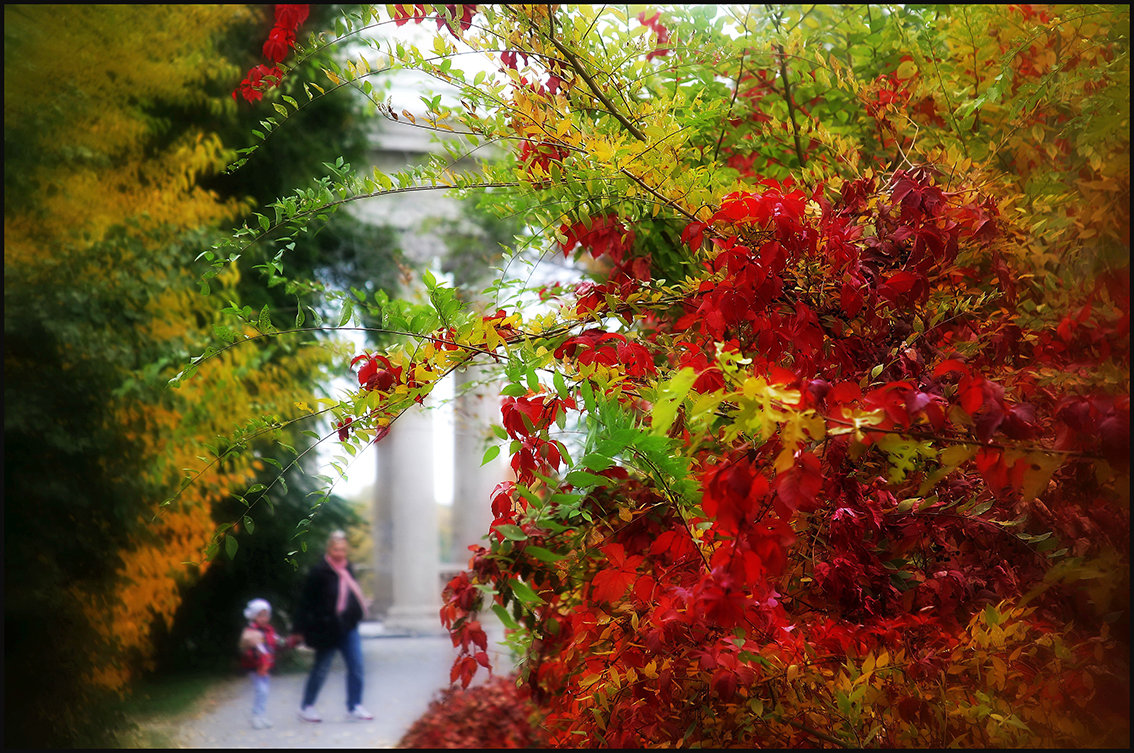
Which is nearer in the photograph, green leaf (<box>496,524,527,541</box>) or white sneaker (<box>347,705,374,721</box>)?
green leaf (<box>496,524,527,541</box>)

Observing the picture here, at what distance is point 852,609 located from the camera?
1.04 meters

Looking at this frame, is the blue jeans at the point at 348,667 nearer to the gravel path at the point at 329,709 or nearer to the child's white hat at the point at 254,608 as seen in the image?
the gravel path at the point at 329,709

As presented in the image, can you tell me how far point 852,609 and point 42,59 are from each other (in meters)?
3.21

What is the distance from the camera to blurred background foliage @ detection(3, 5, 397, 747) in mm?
2637

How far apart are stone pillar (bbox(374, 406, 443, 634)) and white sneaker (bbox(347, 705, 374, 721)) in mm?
1435

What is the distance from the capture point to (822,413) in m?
0.66

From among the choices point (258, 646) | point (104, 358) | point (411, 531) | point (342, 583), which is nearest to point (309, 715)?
point (258, 646)

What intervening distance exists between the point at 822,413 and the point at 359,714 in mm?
3690

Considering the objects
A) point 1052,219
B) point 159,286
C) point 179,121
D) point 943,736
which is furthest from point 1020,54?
point 179,121

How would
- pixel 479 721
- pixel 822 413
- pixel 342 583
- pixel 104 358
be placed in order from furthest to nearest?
pixel 479 721, pixel 342 583, pixel 104 358, pixel 822 413

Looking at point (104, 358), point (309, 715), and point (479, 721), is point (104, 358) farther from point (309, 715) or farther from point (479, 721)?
point (479, 721)

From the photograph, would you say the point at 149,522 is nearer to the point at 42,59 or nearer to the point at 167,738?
the point at 167,738

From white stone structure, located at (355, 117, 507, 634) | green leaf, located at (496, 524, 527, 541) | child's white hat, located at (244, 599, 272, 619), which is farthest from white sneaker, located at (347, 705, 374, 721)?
green leaf, located at (496, 524, 527, 541)

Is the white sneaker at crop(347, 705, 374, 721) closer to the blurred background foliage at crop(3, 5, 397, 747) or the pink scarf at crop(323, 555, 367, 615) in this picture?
the pink scarf at crop(323, 555, 367, 615)
